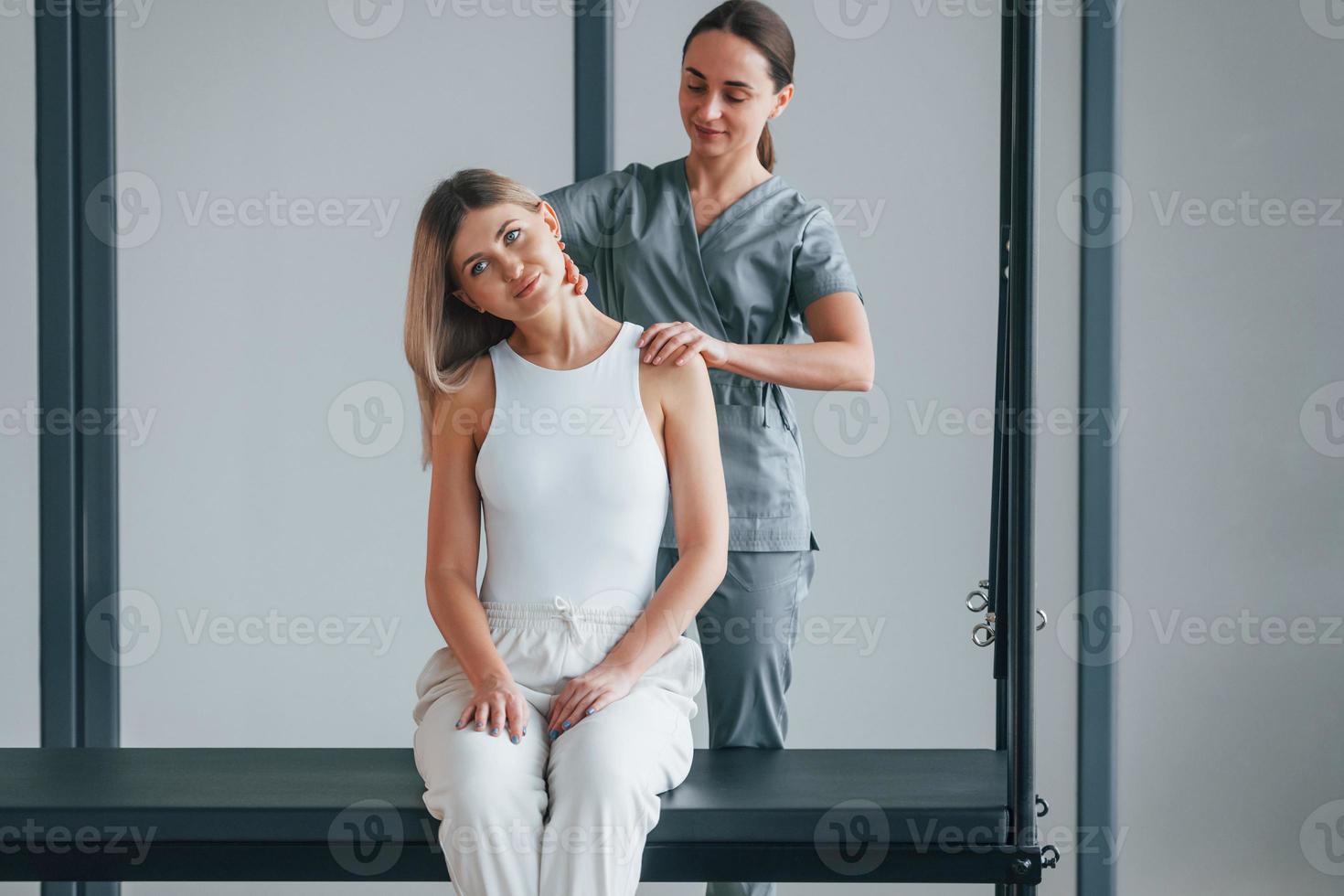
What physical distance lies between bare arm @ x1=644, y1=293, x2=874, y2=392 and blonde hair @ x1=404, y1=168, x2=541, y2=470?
193mm

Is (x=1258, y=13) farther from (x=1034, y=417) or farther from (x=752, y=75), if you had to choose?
(x=1034, y=417)

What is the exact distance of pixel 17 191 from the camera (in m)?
1.82

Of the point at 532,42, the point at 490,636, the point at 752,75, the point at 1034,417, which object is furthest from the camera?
the point at 532,42

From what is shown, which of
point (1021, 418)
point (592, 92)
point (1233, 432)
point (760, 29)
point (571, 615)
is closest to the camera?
point (1021, 418)

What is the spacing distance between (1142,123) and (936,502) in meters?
0.65

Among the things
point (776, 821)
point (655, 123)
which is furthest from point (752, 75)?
point (776, 821)

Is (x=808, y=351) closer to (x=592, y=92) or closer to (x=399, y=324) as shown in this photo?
(x=592, y=92)

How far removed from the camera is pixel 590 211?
143 centimetres

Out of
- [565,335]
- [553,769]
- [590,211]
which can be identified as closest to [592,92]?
[590,211]

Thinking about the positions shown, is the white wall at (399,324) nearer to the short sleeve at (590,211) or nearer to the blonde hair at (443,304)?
the short sleeve at (590,211)

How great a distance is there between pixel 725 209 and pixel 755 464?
0.30 meters

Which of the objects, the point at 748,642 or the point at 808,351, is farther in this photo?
the point at 748,642

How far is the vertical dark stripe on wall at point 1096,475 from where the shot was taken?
1.78 meters

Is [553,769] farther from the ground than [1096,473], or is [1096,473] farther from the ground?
[1096,473]
